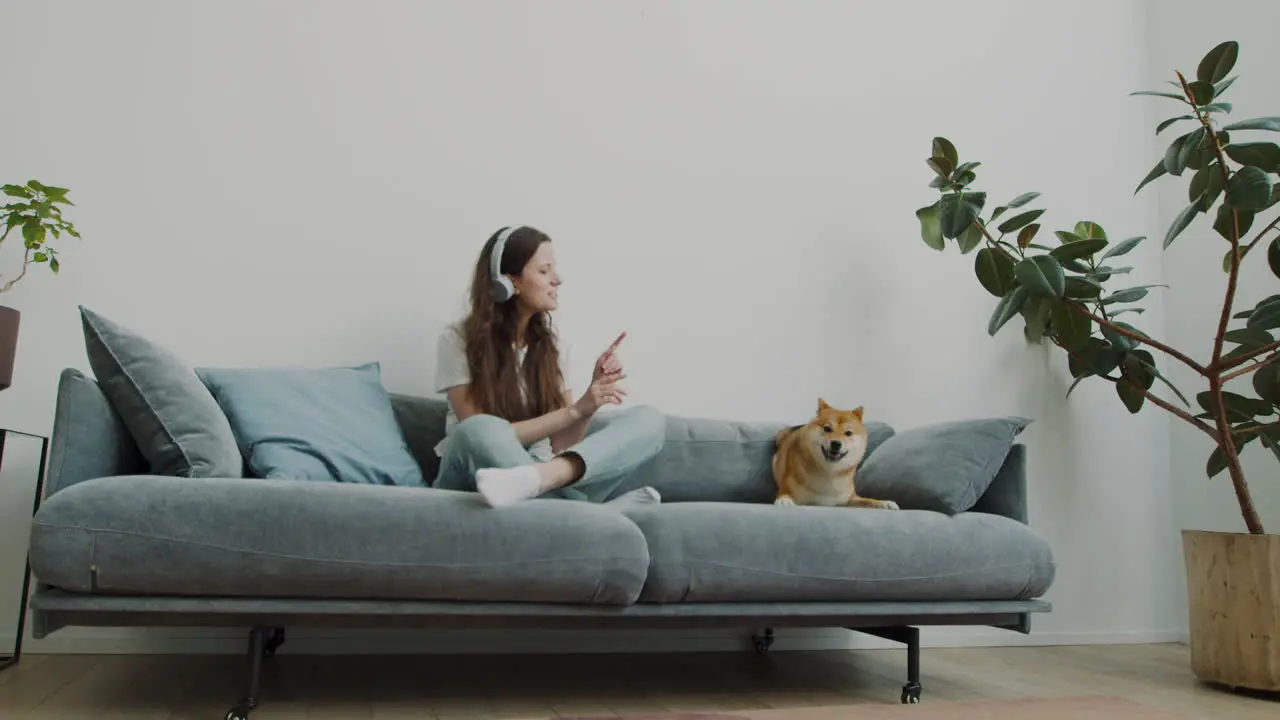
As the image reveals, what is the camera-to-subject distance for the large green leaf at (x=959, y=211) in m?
2.78

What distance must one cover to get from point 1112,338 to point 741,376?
107 cm

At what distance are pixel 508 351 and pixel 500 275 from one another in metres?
0.19

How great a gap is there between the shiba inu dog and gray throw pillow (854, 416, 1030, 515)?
0.20 ft

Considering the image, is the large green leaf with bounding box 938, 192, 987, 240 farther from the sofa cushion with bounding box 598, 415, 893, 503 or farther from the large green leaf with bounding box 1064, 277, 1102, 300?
the sofa cushion with bounding box 598, 415, 893, 503

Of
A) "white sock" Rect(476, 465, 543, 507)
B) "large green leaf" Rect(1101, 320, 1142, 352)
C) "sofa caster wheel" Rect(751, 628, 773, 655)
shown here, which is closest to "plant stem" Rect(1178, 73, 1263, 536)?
"large green leaf" Rect(1101, 320, 1142, 352)

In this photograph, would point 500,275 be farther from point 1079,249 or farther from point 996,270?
point 1079,249

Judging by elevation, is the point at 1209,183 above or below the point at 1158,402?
above

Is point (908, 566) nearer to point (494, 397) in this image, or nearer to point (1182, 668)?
point (494, 397)

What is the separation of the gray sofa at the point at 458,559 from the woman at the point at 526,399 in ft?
0.51

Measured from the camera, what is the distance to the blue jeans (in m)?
2.04

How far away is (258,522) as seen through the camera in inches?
69.1

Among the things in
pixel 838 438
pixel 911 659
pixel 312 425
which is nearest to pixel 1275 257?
pixel 838 438

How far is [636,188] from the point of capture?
10.00ft

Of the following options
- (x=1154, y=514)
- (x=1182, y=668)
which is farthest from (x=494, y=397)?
(x=1154, y=514)
